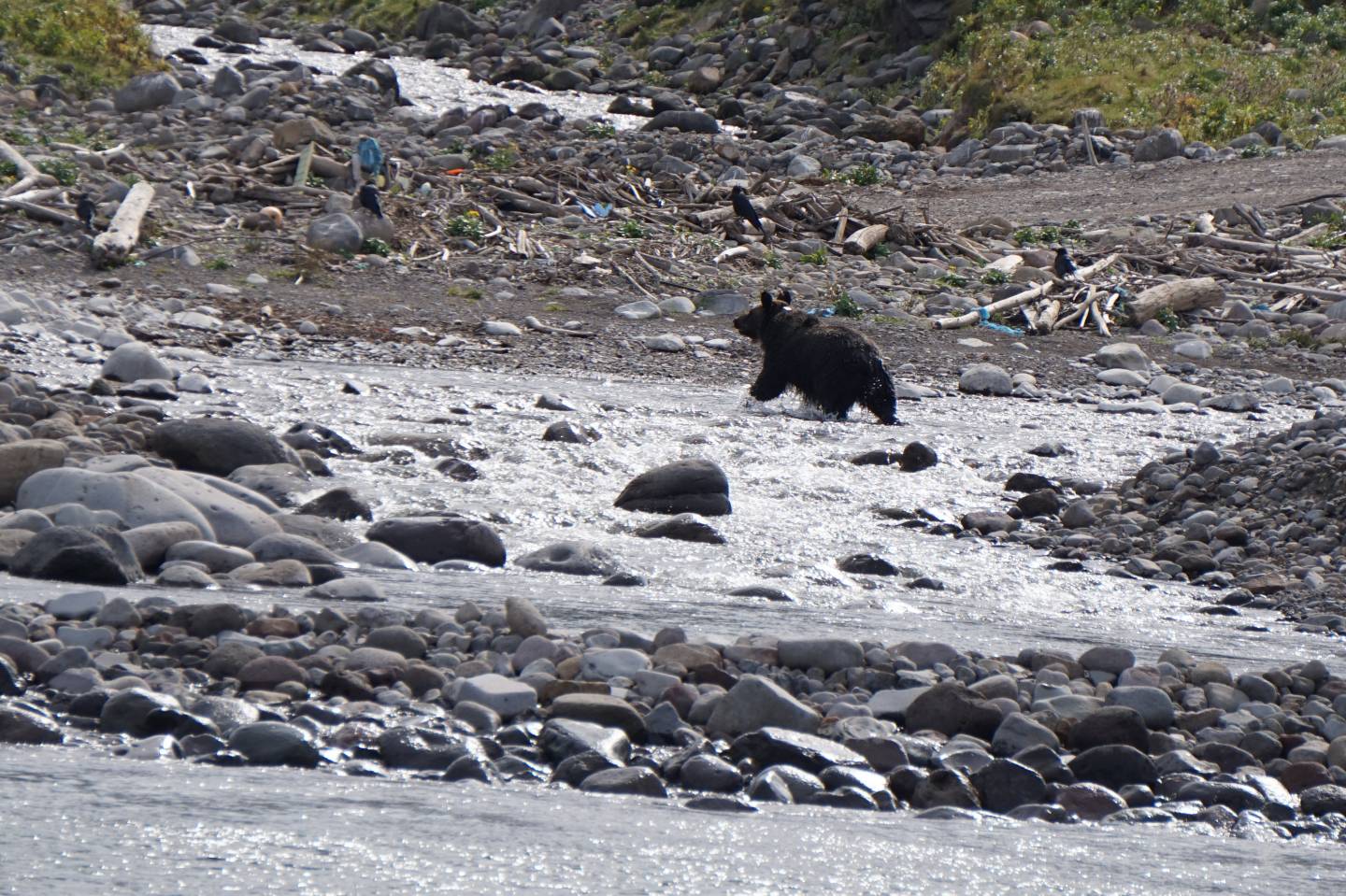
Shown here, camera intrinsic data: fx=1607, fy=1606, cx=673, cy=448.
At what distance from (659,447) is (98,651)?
512 centimetres

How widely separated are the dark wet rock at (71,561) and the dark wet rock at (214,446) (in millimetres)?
2061

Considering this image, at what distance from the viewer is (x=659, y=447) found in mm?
8820

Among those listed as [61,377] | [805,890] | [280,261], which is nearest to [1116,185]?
[280,261]

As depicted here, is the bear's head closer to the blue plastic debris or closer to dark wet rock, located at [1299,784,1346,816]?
the blue plastic debris

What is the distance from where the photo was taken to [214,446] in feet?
23.1

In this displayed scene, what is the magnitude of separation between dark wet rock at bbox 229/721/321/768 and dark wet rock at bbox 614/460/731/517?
3941 millimetres

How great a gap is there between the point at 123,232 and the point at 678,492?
23.2 feet

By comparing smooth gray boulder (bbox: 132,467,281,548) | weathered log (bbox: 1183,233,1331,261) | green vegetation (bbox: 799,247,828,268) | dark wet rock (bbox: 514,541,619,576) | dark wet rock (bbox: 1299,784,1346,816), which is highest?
dark wet rock (bbox: 1299,784,1346,816)

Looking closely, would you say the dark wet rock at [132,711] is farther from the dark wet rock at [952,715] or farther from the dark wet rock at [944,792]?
the dark wet rock at [952,715]

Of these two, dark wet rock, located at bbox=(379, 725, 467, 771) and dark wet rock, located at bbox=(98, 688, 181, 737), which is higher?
dark wet rock, located at bbox=(379, 725, 467, 771)

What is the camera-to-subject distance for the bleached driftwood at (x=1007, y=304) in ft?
42.7

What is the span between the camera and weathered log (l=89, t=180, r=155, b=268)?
12.2 metres

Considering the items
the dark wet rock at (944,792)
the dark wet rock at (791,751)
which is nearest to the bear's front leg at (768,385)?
the dark wet rock at (791,751)

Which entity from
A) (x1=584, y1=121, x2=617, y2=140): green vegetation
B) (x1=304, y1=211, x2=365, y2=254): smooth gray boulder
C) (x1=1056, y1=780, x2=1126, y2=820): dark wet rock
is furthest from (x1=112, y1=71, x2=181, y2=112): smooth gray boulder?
(x1=1056, y1=780, x2=1126, y2=820): dark wet rock
